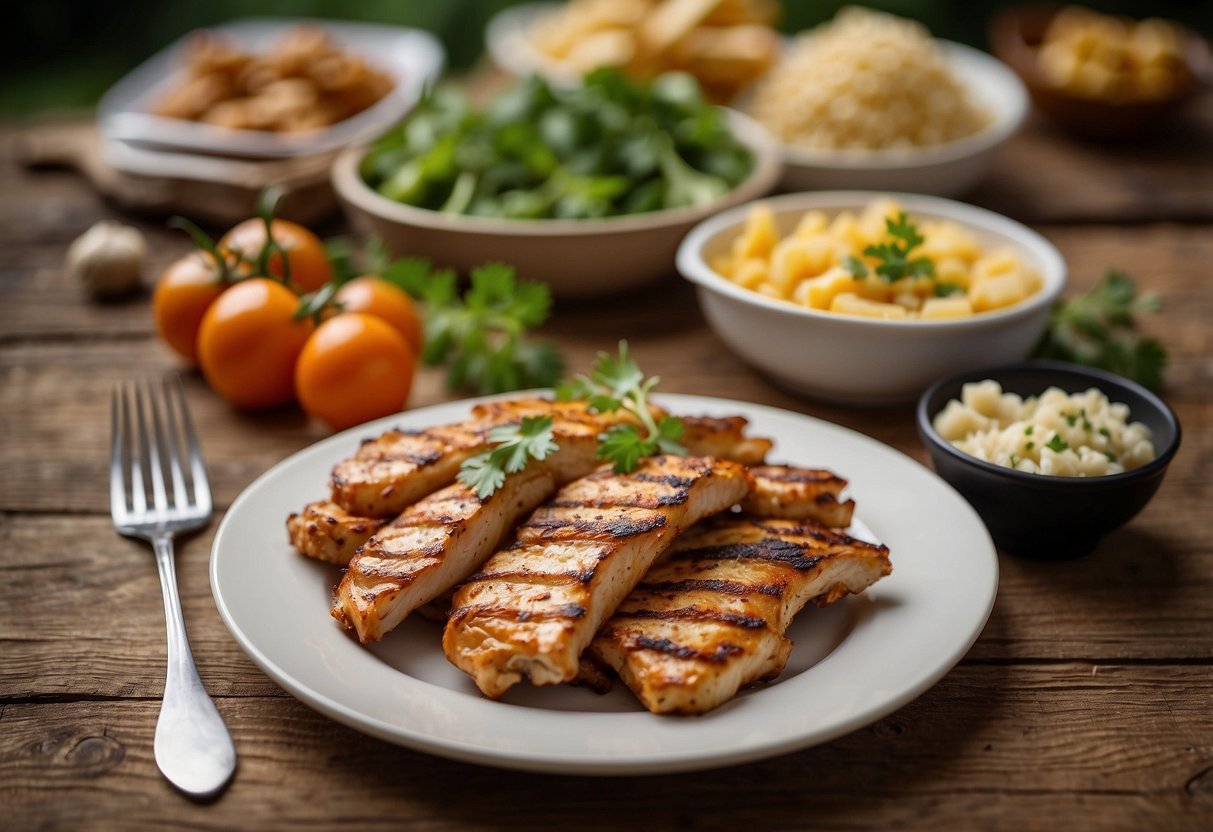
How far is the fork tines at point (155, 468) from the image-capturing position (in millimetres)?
2691

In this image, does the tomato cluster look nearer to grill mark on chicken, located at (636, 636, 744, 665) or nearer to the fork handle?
the fork handle

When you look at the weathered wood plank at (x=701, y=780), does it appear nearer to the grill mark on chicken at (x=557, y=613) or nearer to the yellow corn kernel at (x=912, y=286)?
the grill mark on chicken at (x=557, y=613)

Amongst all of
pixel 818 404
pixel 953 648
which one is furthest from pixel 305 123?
pixel 953 648

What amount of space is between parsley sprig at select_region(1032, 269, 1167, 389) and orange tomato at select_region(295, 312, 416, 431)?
1877 millimetres

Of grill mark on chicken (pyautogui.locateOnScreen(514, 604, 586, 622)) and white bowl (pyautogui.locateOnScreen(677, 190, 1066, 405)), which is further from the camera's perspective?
white bowl (pyautogui.locateOnScreen(677, 190, 1066, 405))

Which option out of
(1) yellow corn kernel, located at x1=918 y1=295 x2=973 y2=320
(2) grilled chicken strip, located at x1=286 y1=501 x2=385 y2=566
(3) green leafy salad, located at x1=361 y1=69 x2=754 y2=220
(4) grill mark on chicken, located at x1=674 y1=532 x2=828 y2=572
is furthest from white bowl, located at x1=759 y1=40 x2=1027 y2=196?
(2) grilled chicken strip, located at x1=286 y1=501 x2=385 y2=566

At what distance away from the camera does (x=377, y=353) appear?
9.95 ft

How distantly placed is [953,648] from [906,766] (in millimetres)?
221

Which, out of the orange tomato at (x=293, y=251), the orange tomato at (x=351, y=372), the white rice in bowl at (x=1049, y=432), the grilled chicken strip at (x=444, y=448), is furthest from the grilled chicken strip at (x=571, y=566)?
the orange tomato at (x=293, y=251)

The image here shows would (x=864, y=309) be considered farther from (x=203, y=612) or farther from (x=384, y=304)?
(x=203, y=612)

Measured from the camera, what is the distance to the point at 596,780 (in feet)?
6.24

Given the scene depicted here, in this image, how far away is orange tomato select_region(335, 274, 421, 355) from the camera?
3293 mm

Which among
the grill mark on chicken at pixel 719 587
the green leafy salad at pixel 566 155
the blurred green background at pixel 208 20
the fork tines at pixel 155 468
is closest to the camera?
the grill mark on chicken at pixel 719 587

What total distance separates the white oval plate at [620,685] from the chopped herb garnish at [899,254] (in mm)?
665
